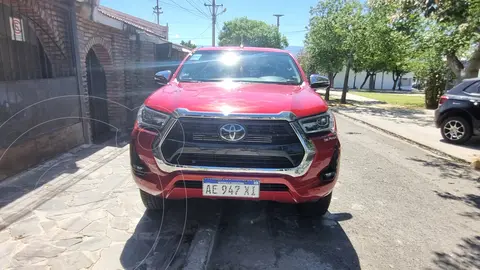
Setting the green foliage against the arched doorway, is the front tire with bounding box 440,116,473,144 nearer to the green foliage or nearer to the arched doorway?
the arched doorway

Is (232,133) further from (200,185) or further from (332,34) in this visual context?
(332,34)

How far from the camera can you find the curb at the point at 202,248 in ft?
8.67

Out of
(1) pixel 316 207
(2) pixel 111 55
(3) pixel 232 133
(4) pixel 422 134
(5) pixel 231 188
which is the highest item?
(2) pixel 111 55

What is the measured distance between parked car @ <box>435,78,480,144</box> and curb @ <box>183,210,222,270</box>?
271 inches

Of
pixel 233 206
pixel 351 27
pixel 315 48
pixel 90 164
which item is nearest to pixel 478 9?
pixel 233 206

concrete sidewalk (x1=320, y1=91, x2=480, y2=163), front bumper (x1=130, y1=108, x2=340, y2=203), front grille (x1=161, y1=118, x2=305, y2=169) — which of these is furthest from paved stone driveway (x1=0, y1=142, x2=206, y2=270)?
concrete sidewalk (x1=320, y1=91, x2=480, y2=163)

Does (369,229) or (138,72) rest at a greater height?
(138,72)

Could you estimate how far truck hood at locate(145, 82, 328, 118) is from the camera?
2.74m

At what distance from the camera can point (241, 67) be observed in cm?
409

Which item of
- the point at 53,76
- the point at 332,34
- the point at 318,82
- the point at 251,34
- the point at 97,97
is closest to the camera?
the point at 318,82

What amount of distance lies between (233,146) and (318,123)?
0.77 metres

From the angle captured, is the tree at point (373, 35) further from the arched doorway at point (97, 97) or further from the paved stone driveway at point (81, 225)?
the paved stone driveway at point (81, 225)

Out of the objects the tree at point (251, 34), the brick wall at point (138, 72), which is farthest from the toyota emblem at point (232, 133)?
the tree at point (251, 34)

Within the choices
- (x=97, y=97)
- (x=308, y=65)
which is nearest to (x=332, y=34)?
(x=308, y=65)
